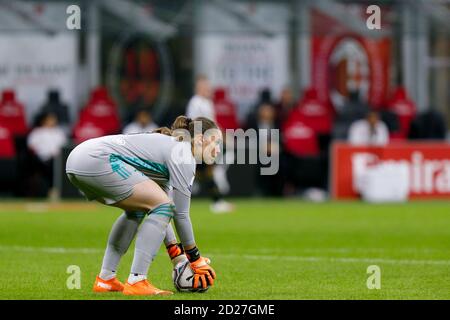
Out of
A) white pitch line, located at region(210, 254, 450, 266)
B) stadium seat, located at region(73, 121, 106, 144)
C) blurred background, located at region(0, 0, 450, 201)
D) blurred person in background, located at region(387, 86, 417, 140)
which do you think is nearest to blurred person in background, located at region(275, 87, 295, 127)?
blurred background, located at region(0, 0, 450, 201)

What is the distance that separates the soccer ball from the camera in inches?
407

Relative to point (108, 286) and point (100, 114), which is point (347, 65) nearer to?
point (100, 114)

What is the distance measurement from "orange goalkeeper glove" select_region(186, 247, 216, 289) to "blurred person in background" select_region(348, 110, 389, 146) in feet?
50.2

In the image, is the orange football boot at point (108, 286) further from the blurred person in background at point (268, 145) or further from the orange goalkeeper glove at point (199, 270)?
the blurred person in background at point (268, 145)

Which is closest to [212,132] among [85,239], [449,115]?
[85,239]

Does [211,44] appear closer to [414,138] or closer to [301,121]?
[301,121]

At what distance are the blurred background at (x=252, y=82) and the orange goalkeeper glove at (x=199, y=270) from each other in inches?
582

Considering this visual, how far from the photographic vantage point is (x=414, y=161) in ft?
82.4

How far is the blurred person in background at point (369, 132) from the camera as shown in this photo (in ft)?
83.2

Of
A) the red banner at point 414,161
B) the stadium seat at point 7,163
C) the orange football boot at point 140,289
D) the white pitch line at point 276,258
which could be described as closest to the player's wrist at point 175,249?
the orange football boot at point 140,289

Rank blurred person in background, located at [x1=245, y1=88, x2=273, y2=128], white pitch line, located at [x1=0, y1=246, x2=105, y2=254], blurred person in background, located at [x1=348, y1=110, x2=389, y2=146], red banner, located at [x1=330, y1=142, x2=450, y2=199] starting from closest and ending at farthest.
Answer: white pitch line, located at [x1=0, y1=246, x2=105, y2=254] < red banner, located at [x1=330, y1=142, x2=450, y2=199] < blurred person in background, located at [x1=348, y1=110, x2=389, y2=146] < blurred person in background, located at [x1=245, y1=88, x2=273, y2=128]

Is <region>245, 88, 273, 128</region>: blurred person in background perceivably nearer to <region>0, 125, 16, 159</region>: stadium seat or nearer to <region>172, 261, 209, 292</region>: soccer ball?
<region>0, 125, 16, 159</region>: stadium seat

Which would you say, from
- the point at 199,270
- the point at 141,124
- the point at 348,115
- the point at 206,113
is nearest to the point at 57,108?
the point at 141,124

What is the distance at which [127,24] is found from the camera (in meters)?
27.6
